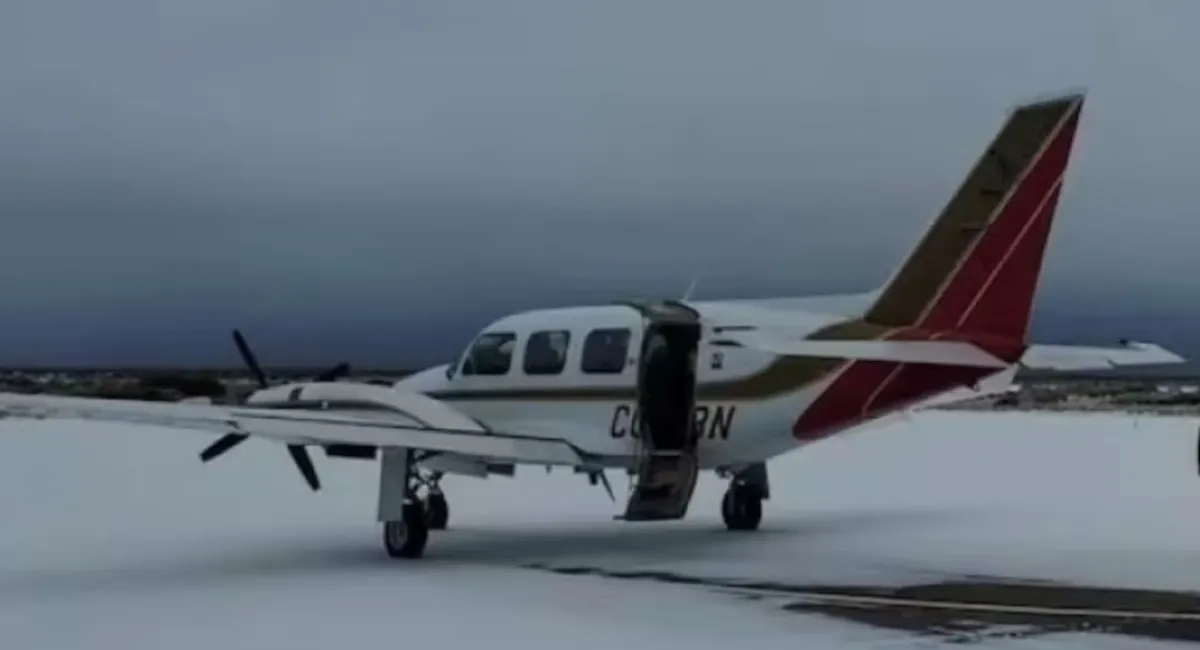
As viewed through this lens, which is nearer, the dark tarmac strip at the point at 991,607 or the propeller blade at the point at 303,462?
the dark tarmac strip at the point at 991,607

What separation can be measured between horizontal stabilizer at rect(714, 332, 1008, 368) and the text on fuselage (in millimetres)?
1538

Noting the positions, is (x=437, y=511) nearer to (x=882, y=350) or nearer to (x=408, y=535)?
(x=408, y=535)

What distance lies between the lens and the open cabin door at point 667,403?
19.8m

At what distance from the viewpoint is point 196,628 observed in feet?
42.7

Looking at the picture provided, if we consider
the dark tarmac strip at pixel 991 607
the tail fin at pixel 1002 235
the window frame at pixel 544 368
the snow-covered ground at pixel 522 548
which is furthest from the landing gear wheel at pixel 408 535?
the tail fin at pixel 1002 235

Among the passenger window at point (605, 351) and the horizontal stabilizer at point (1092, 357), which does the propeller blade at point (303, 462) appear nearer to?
the passenger window at point (605, 351)

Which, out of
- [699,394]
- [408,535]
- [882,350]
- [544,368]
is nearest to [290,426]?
[408,535]

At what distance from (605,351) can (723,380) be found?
165 cm

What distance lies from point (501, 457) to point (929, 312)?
5.21 metres

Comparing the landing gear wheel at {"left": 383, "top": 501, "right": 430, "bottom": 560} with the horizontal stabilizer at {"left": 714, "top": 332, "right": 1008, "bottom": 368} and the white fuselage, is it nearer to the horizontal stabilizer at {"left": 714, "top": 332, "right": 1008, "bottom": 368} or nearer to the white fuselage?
the white fuselage

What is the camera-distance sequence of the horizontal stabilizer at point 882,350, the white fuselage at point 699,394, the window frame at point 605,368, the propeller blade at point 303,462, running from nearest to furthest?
the horizontal stabilizer at point 882,350 < the propeller blade at point 303,462 < the white fuselage at point 699,394 < the window frame at point 605,368

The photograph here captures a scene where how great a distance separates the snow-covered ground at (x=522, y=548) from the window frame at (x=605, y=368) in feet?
7.05

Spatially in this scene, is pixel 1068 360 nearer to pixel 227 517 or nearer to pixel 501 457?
pixel 501 457

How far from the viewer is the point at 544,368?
21344mm
